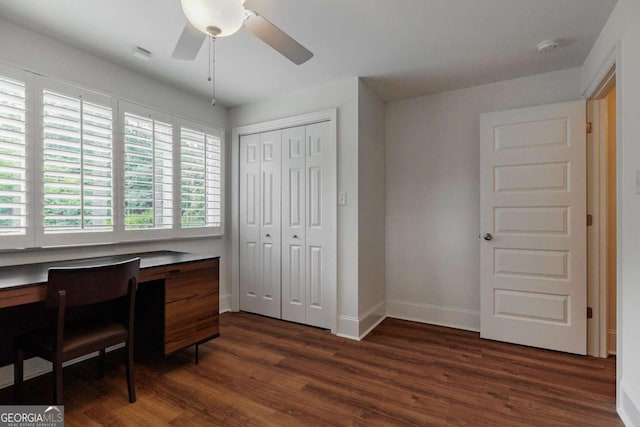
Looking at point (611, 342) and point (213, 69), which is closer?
point (611, 342)

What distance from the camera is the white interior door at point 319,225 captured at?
120 inches

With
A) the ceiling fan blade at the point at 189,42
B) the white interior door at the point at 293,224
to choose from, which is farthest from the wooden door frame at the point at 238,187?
the ceiling fan blade at the point at 189,42

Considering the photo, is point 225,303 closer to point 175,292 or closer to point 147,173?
point 175,292

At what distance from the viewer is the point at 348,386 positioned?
2.07 m

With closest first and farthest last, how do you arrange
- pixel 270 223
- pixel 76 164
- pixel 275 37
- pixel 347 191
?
pixel 275 37 → pixel 76 164 → pixel 347 191 → pixel 270 223

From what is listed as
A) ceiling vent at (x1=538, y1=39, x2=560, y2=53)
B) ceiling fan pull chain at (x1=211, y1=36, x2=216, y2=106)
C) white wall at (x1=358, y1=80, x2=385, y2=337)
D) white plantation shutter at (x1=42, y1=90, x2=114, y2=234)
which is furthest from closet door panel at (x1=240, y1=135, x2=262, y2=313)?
ceiling vent at (x1=538, y1=39, x2=560, y2=53)

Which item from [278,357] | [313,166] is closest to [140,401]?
[278,357]

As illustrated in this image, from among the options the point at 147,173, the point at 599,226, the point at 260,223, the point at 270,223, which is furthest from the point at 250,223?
the point at 599,226

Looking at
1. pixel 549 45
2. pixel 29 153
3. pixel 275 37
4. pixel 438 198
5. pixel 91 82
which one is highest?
pixel 549 45

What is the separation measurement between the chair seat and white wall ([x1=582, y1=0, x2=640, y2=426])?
9.34 feet

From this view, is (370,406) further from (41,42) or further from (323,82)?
(41,42)

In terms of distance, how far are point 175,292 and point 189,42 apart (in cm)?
163

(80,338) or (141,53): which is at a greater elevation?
(141,53)

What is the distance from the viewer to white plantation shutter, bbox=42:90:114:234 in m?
2.21
